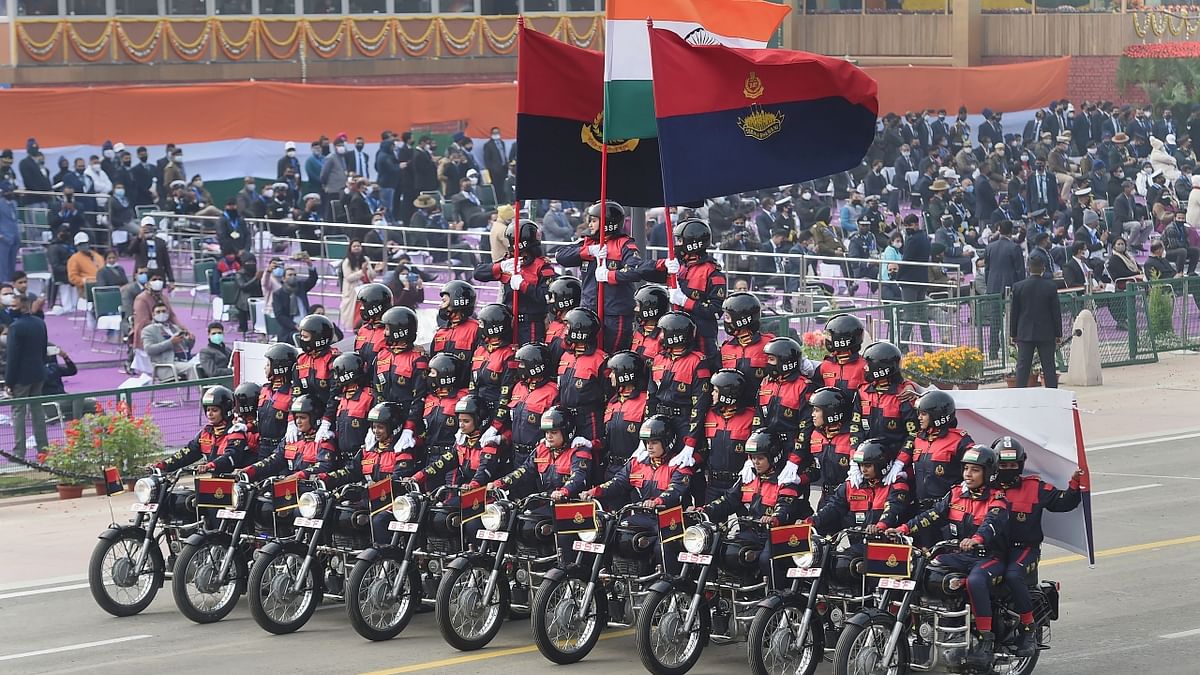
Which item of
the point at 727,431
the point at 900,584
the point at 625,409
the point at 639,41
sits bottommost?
the point at 900,584

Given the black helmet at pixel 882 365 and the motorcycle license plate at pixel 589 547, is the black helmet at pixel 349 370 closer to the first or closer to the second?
the motorcycle license plate at pixel 589 547

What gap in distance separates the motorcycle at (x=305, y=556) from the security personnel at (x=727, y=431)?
8.55 ft

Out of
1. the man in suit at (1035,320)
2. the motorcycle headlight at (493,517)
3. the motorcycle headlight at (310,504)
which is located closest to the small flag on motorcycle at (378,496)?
the motorcycle headlight at (310,504)

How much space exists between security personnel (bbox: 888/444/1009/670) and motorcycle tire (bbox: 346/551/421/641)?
3674 millimetres

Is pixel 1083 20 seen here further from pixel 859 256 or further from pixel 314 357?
pixel 314 357

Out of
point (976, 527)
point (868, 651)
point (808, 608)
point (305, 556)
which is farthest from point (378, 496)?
point (976, 527)

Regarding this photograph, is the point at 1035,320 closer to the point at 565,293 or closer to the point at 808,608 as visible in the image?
the point at 565,293

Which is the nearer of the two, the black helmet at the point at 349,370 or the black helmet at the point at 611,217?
the black helmet at the point at 349,370

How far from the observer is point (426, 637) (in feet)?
46.9

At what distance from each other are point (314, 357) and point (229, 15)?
1091 inches

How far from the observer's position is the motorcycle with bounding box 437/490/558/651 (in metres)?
13.6

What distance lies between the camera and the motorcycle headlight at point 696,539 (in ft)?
42.2

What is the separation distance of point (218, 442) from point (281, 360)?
83 centimetres

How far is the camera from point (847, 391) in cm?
1380
